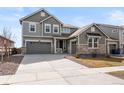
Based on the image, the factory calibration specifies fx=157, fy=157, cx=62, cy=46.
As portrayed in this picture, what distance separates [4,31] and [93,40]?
76.7ft

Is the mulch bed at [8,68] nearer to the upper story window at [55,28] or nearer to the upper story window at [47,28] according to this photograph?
the upper story window at [47,28]

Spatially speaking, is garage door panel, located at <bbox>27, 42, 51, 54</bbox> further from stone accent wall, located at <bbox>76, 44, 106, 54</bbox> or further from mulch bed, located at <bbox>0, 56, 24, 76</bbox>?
mulch bed, located at <bbox>0, 56, 24, 76</bbox>

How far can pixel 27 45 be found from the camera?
85.3ft

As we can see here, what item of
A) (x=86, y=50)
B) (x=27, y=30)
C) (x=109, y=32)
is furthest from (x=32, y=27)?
(x=109, y=32)

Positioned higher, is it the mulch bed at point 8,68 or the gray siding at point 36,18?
the gray siding at point 36,18

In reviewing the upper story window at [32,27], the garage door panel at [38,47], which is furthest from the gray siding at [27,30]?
the garage door panel at [38,47]

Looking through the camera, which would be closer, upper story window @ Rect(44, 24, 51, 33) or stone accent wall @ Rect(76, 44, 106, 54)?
Answer: stone accent wall @ Rect(76, 44, 106, 54)

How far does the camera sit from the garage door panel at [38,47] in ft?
85.7

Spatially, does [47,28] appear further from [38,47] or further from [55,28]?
[38,47]

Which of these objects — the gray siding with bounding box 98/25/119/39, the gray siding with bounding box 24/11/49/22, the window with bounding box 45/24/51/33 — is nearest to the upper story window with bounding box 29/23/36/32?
the gray siding with bounding box 24/11/49/22

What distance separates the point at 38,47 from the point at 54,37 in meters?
3.19

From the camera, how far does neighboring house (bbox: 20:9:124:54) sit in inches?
1011
